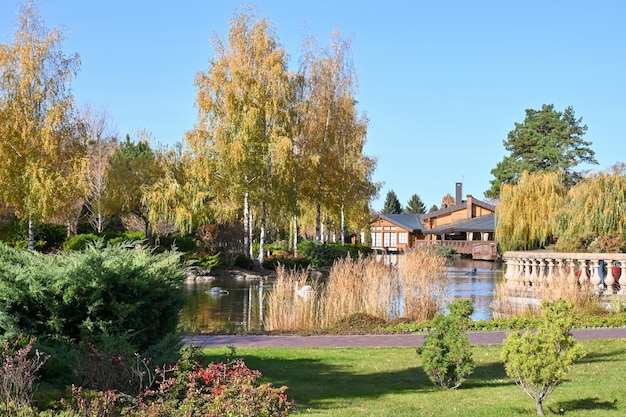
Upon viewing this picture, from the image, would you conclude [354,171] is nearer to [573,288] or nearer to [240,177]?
[240,177]

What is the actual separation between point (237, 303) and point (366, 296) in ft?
23.0

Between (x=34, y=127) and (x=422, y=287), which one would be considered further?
(x=34, y=127)

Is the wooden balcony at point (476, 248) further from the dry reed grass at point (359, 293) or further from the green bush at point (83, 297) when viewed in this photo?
the green bush at point (83, 297)

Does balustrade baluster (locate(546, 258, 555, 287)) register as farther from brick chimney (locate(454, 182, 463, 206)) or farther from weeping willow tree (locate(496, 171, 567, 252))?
brick chimney (locate(454, 182, 463, 206))

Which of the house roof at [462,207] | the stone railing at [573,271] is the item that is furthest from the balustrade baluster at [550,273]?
the house roof at [462,207]

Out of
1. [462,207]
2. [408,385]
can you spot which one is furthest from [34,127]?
[462,207]

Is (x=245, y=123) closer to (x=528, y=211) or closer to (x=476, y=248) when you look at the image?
(x=528, y=211)

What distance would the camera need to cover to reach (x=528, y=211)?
45312 millimetres

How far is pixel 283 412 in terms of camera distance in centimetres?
561

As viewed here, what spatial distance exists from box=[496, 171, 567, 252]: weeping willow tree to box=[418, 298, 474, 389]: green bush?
37263 mm

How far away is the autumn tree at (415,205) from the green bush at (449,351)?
100239 millimetres

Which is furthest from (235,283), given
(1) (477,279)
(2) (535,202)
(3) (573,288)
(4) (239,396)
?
(4) (239,396)

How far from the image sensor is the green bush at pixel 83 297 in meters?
7.72

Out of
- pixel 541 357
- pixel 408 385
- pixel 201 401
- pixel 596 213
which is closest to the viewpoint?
pixel 201 401
